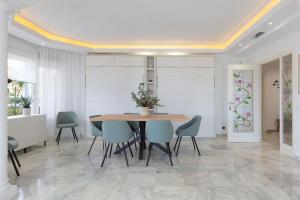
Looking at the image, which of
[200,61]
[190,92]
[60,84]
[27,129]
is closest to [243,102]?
[190,92]

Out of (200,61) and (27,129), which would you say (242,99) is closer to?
(200,61)

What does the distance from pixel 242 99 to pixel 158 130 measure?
129 inches

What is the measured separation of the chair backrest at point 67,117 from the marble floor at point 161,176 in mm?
1177

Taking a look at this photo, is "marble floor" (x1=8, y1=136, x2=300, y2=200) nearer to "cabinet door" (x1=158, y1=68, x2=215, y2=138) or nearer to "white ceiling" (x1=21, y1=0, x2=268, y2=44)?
"cabinet door" (x1=158, y1=68, x2=215, y2=138)

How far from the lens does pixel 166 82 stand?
21.2ft

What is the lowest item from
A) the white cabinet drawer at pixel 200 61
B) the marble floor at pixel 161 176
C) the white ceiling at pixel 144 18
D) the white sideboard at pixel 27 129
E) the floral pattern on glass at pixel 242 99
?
the marble floor at pixel 161 176

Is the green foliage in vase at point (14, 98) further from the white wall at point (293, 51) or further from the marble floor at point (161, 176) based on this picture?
the white wall at point (293, 51)

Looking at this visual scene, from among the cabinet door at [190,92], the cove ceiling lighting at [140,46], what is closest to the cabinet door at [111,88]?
the cove ceiling lighting at [140,46]

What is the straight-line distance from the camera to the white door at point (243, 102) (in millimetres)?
5844

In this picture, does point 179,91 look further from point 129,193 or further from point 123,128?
point 129,193

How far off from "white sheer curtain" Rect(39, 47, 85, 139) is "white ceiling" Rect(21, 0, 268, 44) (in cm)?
90

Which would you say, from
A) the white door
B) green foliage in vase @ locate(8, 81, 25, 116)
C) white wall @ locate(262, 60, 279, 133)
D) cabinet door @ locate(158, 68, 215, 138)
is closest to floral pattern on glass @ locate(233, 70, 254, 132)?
the white door

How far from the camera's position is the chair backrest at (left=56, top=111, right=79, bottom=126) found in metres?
5.88

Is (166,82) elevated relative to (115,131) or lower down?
elevated
